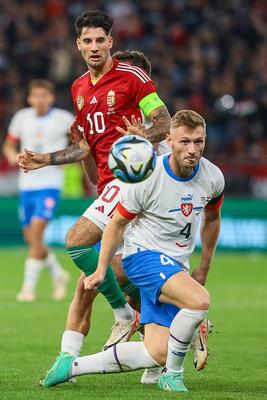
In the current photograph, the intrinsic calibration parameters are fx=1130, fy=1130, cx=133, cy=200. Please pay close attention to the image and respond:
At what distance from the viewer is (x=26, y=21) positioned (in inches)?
958

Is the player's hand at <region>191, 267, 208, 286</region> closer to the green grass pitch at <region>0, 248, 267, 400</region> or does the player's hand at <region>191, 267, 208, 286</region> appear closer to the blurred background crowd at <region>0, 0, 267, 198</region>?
the green grass pitch at <region>0, 248, 267, 400</region>

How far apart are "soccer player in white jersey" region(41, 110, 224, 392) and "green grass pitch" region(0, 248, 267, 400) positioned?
0.21 metres

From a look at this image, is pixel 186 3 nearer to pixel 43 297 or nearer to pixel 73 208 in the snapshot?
pixel 73 208

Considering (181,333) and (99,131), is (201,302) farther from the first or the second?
(99,131)

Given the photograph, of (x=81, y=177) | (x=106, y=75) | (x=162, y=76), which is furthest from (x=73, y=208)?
(x=106, y=75)

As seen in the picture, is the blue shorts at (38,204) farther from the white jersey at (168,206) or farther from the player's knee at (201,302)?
the player's knee at (201,302)

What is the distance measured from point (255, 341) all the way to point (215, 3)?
15.6m

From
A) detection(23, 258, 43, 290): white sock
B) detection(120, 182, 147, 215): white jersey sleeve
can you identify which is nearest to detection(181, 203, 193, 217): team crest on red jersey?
detection(120, 182, 147, 215): white jersey sleeve

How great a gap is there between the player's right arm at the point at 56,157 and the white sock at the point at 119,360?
152 centimetres

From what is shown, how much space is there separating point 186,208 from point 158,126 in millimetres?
804

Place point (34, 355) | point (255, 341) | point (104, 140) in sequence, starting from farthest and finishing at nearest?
point (255, 341), point (34, 355), point (104, 140)

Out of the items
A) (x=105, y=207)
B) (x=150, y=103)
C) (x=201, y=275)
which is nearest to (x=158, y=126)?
(x=150, y=103)

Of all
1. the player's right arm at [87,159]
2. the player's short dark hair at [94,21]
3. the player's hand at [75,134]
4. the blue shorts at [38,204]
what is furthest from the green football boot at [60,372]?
the blue shorts at [38,204]

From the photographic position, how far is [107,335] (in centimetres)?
1049
